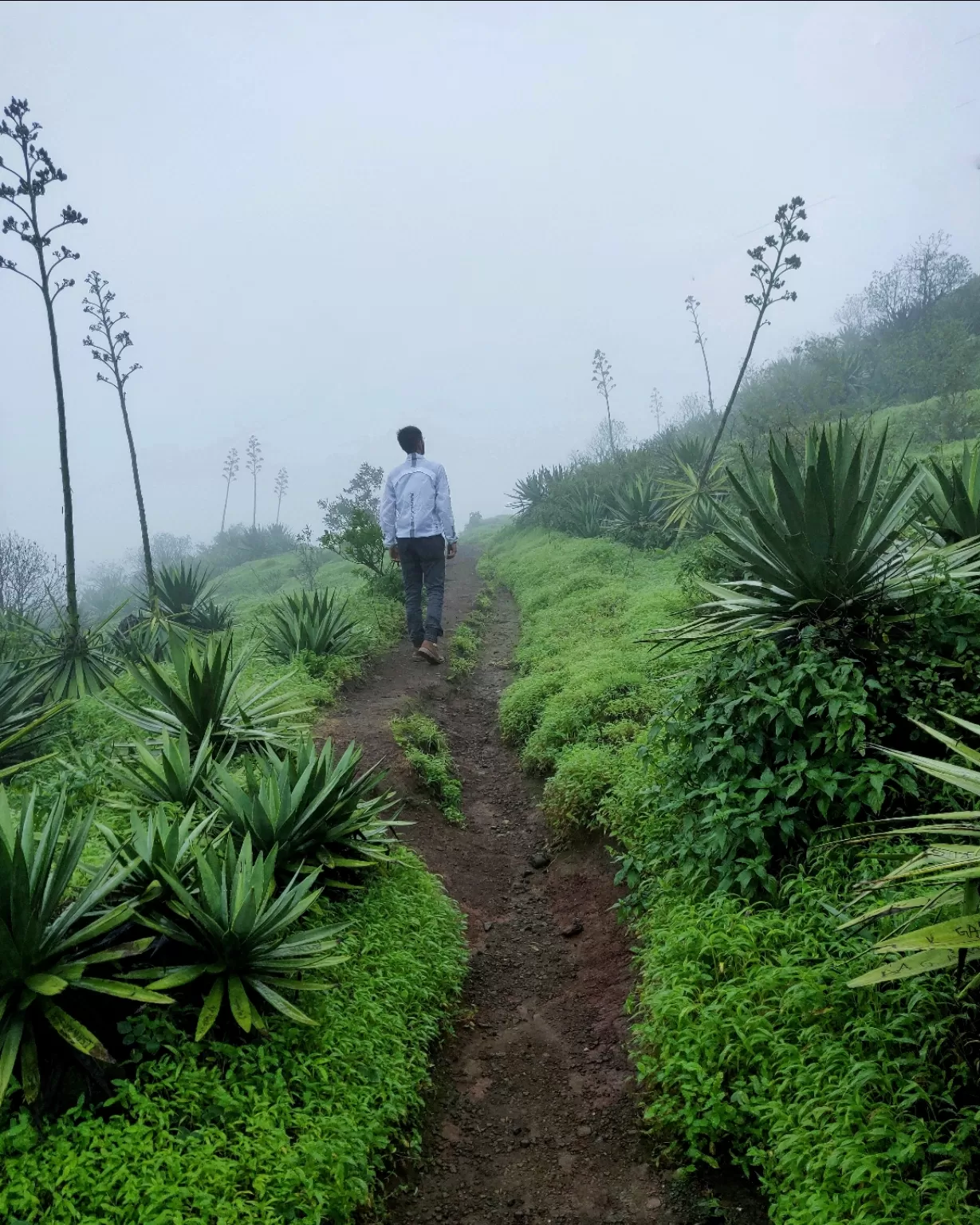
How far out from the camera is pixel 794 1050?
248 centimetres

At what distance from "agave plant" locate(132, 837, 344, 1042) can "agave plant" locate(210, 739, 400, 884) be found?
14.9 inches

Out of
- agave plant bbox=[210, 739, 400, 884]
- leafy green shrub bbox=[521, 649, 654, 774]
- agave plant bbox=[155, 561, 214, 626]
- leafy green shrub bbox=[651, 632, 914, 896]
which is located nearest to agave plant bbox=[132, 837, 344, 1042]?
agave plant bbox=[210, 739, 400, 884]

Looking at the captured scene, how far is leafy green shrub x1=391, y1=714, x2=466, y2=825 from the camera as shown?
553cm

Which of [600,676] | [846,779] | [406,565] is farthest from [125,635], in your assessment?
[846,779]

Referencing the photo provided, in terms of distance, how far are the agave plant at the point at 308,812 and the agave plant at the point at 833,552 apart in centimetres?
216

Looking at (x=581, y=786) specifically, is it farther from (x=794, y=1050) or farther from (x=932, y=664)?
(x=794, y=1050)

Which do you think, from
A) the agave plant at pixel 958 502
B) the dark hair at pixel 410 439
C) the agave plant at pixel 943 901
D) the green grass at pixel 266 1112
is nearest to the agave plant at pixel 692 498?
the dark hair at pixel 410 439

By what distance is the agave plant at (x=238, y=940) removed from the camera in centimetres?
273

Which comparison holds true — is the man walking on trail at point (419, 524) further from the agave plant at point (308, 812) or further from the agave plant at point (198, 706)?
the agave plant at point (308, 812)

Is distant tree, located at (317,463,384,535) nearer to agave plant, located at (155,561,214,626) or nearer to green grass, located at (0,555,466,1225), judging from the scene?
agave plant, located at (155,561,214,626)

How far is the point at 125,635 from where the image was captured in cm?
923

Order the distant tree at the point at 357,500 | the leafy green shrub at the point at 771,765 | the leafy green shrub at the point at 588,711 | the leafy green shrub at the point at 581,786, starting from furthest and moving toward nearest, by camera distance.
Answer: the distant tree at the point at 357,500 < the leafy green shrub at the point at 588,711 < the leafy green shrub at the point at 581,786 < the leafy green shrub at the point at 771,765

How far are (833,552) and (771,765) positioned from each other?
3.63 feet

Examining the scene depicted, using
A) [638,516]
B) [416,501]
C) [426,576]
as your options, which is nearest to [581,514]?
[638,516]
